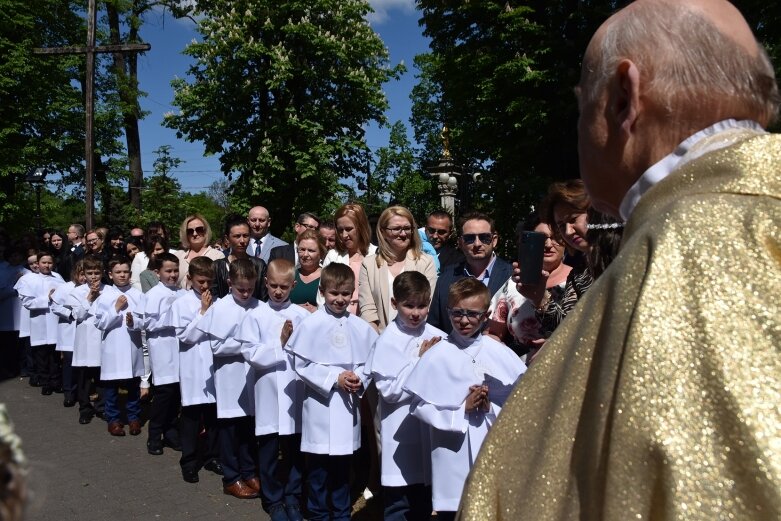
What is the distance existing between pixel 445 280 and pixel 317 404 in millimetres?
1219

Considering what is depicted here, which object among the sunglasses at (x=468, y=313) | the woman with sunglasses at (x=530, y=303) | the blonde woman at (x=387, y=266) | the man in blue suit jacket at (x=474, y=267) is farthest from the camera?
the blonde woman at (x=387, y=266)

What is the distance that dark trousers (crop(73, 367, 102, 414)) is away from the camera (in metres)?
8.02

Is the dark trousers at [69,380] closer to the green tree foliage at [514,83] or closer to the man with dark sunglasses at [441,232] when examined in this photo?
the man with dark sunglasses at [441,232]

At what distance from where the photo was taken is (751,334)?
3.00 feet

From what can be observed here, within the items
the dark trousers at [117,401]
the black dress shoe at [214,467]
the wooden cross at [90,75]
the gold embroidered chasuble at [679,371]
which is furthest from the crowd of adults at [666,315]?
the wooden cross at [90,75]

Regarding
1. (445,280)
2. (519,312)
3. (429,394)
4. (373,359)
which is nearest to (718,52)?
(519,312)

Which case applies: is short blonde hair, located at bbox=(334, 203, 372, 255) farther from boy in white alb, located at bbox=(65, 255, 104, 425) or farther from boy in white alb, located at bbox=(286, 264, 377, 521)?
boy in white alb, located at bbox=(65, 255, 104, 425)

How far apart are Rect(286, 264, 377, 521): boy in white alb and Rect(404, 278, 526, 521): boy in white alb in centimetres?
76

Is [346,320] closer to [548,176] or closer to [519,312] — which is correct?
[519,312]

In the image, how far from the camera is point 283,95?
21594mm

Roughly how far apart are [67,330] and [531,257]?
297 inches

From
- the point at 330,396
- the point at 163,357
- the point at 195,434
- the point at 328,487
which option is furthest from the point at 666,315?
the point at 163,357

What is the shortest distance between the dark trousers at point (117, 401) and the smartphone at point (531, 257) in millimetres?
5450

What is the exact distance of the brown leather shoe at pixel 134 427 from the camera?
725cm
